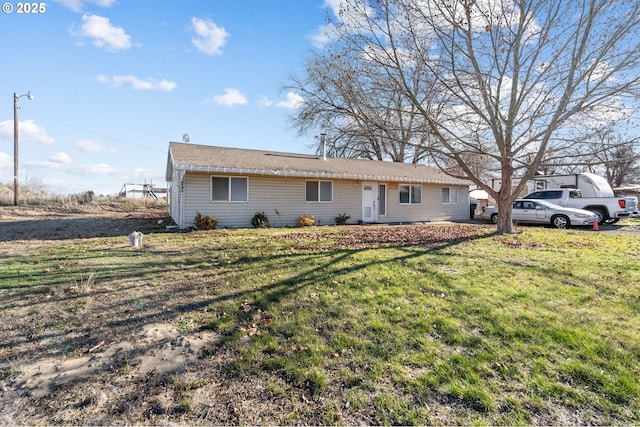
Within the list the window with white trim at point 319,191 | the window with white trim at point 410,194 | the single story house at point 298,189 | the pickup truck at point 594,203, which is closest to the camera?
the single story house at point 298,189

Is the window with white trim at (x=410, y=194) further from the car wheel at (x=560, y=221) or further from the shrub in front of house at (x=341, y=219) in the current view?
the car wheel at (x=560, y=221)

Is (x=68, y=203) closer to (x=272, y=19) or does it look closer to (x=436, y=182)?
(x=272, y=19)

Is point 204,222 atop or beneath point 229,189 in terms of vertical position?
beneath

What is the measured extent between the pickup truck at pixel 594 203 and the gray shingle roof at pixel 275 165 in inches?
168

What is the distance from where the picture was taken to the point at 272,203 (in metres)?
13.7

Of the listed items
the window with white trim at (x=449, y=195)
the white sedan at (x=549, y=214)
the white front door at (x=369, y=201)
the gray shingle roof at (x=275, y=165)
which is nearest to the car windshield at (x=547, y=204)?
the white sedan at (x=549, y=214)

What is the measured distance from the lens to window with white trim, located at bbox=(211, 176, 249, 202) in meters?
12.5

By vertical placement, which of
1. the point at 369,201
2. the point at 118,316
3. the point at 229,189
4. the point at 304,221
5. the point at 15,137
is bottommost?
the point at 118,316

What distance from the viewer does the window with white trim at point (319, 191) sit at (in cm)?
1463

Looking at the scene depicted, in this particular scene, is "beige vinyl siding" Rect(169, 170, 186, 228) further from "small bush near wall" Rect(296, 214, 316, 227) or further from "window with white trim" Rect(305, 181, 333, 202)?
"window with white trim" Rect(305, 181, 333, 202)

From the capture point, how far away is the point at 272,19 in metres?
9.55

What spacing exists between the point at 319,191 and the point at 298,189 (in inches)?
42.8

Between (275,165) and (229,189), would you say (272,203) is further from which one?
(229,189)

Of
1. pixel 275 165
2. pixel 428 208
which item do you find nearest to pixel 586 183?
pixel 428 208
